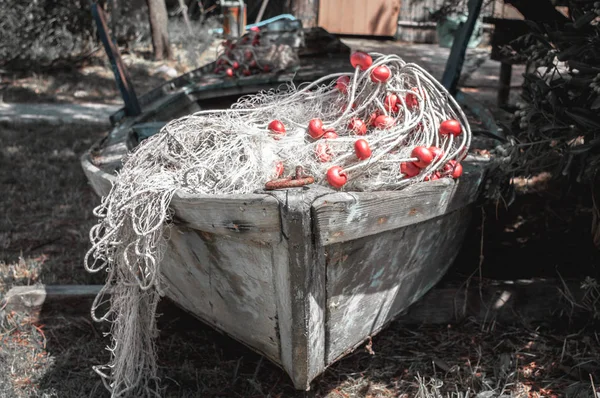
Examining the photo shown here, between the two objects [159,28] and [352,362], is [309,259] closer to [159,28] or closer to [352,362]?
[352,362]

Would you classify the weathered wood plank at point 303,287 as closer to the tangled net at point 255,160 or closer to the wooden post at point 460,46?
the tangled net at point 255,160

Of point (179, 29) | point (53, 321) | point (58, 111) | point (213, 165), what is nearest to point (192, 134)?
point (213, 165)

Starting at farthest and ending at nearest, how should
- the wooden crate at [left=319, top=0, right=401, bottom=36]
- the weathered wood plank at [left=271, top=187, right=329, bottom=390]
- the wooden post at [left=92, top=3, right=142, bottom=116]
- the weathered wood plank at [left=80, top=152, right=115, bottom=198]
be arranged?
1. the wooden crate at [left=319, top=0, right=401, bottom=36]
2. the wooden post at [left=92, top=3, right=142, bottom=116]
3. the weathered wood plank at [left=80, top=152, right=115, bottom=198]
4. the weathered wood plank at [left=271, top=187, right=329, bottom=390]

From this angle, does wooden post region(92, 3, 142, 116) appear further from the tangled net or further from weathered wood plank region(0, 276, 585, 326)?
weathered wood plank region(0, 276, 585, 326)

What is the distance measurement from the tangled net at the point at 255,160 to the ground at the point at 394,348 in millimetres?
359

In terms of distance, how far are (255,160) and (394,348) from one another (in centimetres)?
131

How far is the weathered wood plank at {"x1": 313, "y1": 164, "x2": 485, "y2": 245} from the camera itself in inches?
84.4

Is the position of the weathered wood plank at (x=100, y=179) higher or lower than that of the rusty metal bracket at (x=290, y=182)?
lower

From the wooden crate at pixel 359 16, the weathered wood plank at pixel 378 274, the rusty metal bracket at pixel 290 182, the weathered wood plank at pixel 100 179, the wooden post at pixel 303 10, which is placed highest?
the rusty metal bracket at pixel 290 182

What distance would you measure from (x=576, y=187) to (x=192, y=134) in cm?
271

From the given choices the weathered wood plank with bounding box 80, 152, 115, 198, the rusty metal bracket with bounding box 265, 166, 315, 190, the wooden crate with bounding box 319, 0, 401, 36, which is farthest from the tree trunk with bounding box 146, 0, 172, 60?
the rusty metal bracket with bounding box 265, 166, 315, 190

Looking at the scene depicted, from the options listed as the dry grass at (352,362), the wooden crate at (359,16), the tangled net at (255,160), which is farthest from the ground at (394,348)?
the wooden crate at (359,16)

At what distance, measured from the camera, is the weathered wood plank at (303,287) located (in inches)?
82.6

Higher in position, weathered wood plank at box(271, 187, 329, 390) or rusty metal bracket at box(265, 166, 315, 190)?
rusty metal bracket at box(265, 166, 315, 190)
